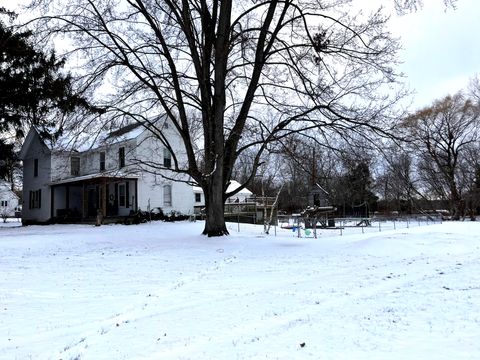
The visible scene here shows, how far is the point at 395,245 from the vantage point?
43.2 ft

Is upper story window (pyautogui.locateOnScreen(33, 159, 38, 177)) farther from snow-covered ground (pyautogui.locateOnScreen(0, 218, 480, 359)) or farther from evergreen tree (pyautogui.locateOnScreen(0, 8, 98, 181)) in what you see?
snow-covered ground (pyautogui.locateOnScreen(0, 218, 480, 359))

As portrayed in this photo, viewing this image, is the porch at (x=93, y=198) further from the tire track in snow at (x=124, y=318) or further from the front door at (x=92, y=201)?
the tire track in snow at (x=124, y=318)

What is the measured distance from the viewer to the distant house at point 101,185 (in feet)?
95.6

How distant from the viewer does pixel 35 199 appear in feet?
115

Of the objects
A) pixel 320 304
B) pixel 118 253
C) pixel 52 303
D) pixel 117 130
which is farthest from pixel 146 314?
pixel 117 130

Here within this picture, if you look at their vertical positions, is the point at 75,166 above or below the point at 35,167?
below

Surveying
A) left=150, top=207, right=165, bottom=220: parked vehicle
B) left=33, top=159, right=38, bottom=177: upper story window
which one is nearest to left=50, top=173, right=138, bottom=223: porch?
left=150, top=207, right=165, bottom=220: parked vehicle

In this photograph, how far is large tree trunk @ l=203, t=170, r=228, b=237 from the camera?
16.3 meters

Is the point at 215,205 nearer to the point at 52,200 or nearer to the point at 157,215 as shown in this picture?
the point at 157,215

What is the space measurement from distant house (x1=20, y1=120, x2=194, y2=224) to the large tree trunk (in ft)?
38.0

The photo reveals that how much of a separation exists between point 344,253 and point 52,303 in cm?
809

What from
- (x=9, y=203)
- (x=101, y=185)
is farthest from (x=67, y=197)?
(x=9, y=203)

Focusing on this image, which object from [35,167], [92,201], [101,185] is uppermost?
[35,167]

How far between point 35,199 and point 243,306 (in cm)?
3366
